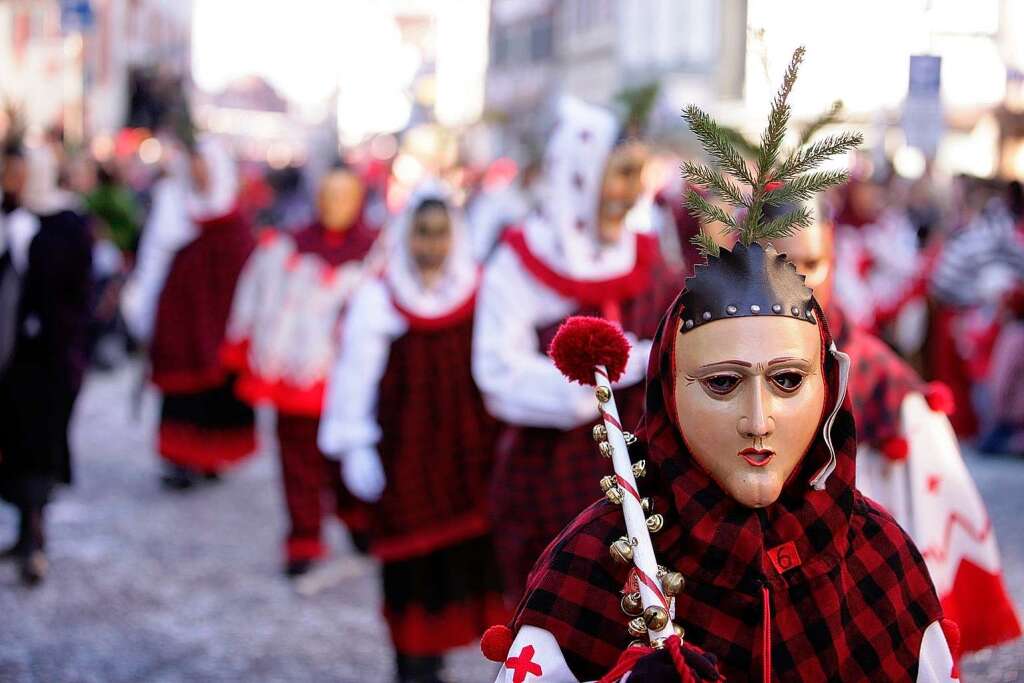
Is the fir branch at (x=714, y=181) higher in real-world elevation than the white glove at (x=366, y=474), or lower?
higher

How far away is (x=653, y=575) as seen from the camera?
2355 millimetres

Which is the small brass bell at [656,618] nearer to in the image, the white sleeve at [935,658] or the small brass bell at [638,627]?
the small brass bell at [638,627]

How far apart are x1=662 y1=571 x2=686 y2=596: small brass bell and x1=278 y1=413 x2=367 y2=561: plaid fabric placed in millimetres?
4550

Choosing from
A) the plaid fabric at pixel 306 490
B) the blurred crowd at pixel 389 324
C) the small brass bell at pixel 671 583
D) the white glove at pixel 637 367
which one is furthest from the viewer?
the plaid fabric at pixel 306 490

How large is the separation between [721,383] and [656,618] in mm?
409

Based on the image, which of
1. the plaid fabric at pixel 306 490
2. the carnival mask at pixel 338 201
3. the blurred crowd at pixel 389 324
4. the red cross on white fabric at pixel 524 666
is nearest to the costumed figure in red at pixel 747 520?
the red cross on white fabric at pixel 524 666

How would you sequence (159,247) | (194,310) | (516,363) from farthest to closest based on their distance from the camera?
(159,247) < (194,310) < (516,363)

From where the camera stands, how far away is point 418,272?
581cm

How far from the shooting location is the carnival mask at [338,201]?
7852 millimetres

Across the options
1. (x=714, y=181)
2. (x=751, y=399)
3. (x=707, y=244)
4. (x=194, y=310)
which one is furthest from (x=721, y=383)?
(x=194, y=310)

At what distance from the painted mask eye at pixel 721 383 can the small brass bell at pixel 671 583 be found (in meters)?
0.31

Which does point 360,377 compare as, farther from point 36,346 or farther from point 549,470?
point 36,346

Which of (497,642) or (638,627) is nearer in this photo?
(638,627)

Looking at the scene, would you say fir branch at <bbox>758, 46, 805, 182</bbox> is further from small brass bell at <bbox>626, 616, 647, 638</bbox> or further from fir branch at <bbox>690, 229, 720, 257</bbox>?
small brass bell at <bbox>626, 616, 647, 638</bbox>
